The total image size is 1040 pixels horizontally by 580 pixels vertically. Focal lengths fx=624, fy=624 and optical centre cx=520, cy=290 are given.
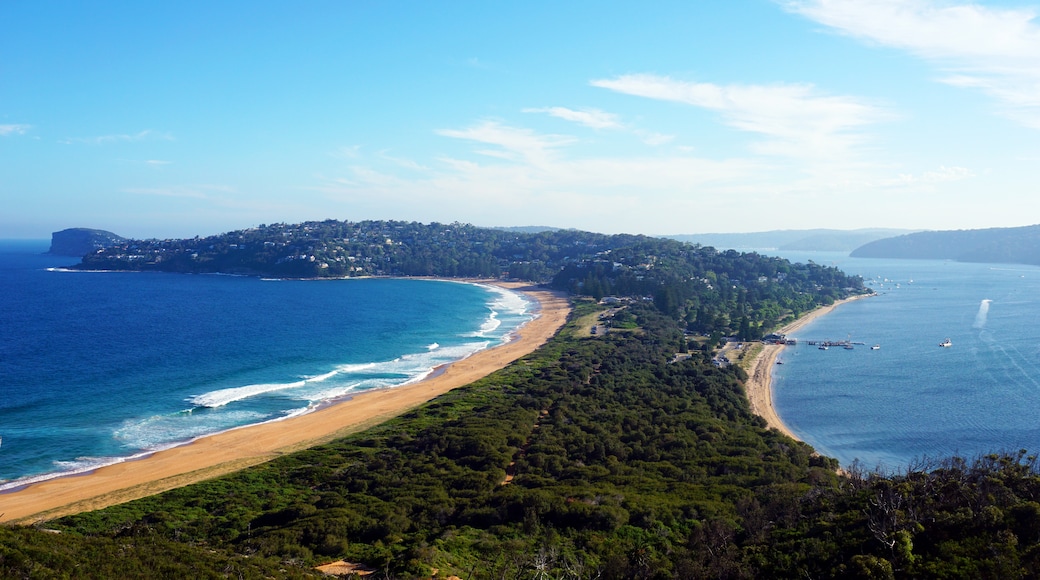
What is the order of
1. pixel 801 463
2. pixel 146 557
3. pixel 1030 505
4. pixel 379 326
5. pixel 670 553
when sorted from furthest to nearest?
pixel 379 326 < pixel 801 463 < pixel 670 553 < pixel 1030 505 < pixel 146 557

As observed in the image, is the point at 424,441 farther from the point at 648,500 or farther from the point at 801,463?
the point at 801,463

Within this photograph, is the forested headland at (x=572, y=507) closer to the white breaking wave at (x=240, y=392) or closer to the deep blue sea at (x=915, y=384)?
the deep blue sea at (x=915, y=384)

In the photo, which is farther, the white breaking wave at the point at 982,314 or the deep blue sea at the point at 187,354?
the white breaking wave at the point at 982,314

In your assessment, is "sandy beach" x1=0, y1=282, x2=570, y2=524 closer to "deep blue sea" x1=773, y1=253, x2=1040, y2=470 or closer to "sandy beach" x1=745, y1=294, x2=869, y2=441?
"sandy beach" x1=745, y1=294, x2=869, y2=441

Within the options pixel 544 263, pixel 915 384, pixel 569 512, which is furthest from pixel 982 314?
pixel 569 512

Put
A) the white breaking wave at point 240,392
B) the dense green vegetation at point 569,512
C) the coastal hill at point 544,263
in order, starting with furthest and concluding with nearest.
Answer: the coastal hill at point 544,263
the white breaking wave at point 240,392
the dense green vegetation at point 569,512

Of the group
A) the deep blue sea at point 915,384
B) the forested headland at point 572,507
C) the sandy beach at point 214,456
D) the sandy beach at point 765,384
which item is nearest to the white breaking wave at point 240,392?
the sandy beach at point 214,456

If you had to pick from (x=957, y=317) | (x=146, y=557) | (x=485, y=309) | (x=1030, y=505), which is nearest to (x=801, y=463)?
(x=1030, y=505)
